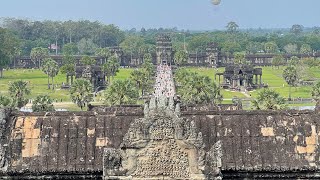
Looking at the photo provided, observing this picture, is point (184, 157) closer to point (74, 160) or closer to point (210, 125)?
point (210, 125)

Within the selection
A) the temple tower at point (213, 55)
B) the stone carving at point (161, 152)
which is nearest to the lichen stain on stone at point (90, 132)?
the stone carving at point (161, 152)

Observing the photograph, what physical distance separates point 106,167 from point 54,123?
2.61 metres

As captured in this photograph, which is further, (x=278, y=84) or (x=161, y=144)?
(x=278, y=84)

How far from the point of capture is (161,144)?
51.3 feet

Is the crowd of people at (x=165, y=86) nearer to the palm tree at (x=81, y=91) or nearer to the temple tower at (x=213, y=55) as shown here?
the palm tree at (x=81, y=91)

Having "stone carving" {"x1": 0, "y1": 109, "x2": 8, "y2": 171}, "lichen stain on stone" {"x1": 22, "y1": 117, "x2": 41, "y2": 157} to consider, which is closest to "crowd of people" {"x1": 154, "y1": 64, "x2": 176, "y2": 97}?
"lichen stain on stone" {"x1": 22, "y1": 117, "x2": 41, "y2": 157}

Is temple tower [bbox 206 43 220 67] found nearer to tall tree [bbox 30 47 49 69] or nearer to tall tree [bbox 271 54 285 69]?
tall tree [bbox 271 54 285 69]

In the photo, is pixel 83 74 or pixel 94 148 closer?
pixel 94 148

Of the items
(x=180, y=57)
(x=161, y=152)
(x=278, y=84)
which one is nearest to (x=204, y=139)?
(x=161, y=152)

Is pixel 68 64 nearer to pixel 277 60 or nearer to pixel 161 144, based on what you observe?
pixel 277 60

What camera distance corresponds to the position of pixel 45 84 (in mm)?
120125

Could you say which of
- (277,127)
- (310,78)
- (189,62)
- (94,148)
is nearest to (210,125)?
(277,127)

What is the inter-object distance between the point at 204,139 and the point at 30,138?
4997 mm

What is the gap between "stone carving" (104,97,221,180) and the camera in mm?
15438
